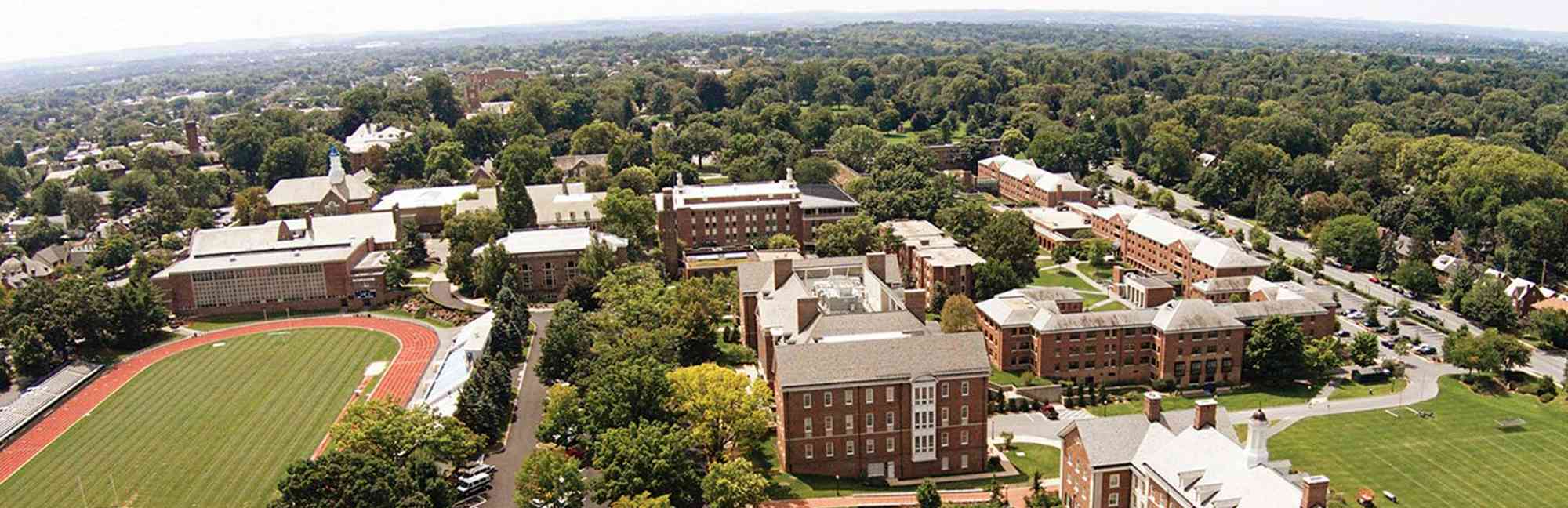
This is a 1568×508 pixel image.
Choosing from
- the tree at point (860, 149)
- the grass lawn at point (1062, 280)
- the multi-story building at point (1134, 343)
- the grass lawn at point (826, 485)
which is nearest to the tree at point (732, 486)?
the grass lawn at point (826, 485)

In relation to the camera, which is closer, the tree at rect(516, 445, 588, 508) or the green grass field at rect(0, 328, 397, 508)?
the tree at rect(516, 445, 588, 508)

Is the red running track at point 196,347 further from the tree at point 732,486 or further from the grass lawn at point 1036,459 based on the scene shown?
the grass lawn at point 1036,459

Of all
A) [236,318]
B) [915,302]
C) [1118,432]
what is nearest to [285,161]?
[236,318]

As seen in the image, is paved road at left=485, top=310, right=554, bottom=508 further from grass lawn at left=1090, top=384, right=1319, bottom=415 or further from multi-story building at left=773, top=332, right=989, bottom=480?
grass lawn at left=1090, top=384, right=1319, bottom=415

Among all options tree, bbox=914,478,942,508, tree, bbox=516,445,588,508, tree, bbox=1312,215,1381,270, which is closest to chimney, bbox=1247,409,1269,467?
tree, bbox=914,478,942,508

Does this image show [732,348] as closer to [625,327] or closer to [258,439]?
[625,327]

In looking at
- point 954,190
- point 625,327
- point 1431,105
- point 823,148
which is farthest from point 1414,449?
point 1431,105
